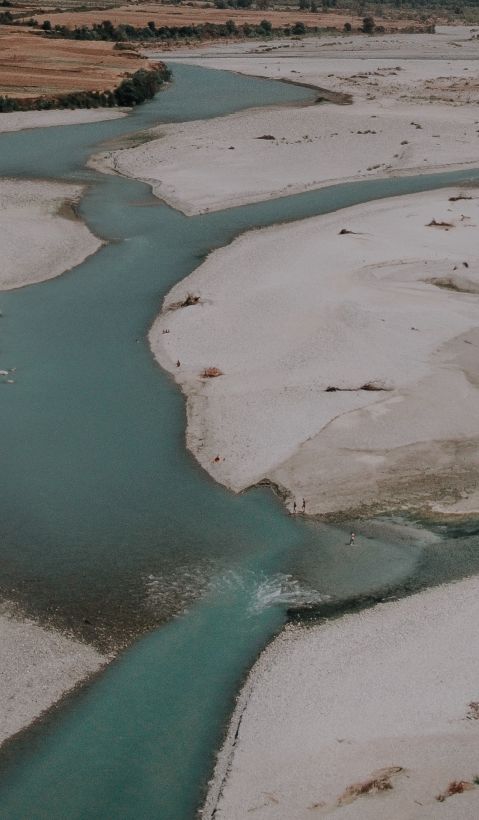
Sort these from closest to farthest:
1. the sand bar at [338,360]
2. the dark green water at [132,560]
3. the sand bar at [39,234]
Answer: the dark green water at [132,560], the sand bar at [338,360], the sand bar at [39,234]

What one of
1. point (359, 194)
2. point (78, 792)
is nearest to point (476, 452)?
point (78, 792)

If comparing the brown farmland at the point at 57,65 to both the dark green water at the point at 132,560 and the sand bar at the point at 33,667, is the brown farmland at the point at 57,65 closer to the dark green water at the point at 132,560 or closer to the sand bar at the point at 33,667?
the dark green water at the point at 132,560

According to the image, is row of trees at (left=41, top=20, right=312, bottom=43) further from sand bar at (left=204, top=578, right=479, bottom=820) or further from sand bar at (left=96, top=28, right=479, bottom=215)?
sand bar at (left=204, top=578, right=479, bottom=820)

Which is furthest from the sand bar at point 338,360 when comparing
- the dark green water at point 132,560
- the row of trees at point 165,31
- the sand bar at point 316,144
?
the row of trees at point 165,31

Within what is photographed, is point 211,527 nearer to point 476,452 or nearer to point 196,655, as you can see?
point 196,655

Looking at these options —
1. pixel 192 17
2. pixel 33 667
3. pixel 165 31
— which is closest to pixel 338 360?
pixel 33 667

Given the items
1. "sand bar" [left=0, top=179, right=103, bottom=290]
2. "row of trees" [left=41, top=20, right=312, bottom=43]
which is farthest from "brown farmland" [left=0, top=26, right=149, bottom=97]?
"sand bar" [left=0, top=179, right=103, bottom=290]

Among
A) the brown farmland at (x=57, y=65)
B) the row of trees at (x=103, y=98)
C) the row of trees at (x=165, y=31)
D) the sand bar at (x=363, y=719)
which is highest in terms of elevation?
the row of trees at (x=165, y=31)
